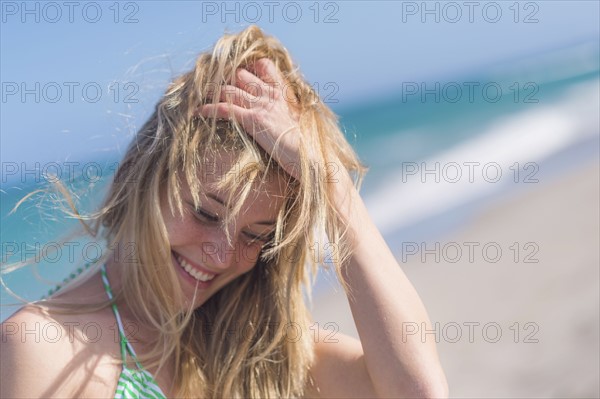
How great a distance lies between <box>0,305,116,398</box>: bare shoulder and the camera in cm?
249

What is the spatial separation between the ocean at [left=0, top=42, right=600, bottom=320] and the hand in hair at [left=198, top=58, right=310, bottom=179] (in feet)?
2.10

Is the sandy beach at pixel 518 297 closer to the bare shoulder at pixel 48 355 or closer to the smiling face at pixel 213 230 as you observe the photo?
the smiling face at pixel 213 230

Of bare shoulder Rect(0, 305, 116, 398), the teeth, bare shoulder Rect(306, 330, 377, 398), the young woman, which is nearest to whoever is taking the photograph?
bare shoulder Rect(0, 305, 116, 398)

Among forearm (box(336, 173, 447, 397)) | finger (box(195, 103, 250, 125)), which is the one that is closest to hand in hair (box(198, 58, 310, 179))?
finger (box(195, 103, 250, 125))

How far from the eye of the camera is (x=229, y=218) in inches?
109

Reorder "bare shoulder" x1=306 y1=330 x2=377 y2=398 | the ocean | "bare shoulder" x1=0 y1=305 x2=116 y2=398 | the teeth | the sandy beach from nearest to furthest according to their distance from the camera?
"bare shoulder" x1=0 y1=305 x2=116 y2=398, the teeth, "bare shoulder" x1=306 y1=330 x2=377 y2=398, the ocean, the sandy beach

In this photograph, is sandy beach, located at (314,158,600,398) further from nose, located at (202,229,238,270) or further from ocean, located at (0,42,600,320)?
nose, located at (202,229,238,270)

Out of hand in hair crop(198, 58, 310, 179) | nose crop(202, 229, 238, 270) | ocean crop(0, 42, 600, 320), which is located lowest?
ocean crop(0, 42, 600, 320)

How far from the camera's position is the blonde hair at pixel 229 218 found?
9.29 feet

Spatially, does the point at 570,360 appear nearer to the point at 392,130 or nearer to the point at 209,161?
the point at 209,161

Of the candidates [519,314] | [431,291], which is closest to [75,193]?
[519,314]

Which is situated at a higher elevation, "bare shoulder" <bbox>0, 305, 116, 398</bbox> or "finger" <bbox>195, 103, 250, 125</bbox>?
"finger" <bbox>195, 103, 250, 125</bbox>

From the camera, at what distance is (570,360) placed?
16.4 feet

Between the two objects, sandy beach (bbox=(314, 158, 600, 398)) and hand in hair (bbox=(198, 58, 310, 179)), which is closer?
hand in hair (bbox=(198, 58, 310, 179))
